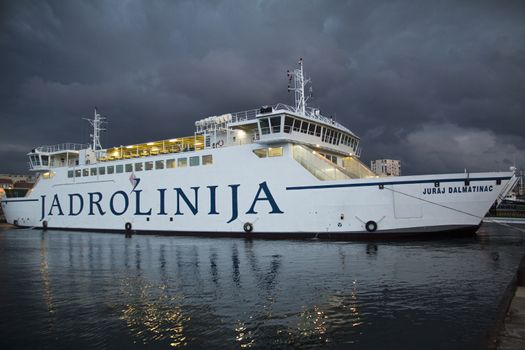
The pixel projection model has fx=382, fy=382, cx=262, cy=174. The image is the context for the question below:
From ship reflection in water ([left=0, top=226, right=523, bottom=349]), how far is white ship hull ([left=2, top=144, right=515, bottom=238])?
13.8 ft

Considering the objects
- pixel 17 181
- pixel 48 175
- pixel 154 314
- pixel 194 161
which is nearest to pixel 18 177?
pixel 17 181

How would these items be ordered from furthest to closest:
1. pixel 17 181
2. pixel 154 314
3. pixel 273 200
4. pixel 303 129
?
pixel 17 181, pixel 303 129, pixel 273 200, pixel 154 314

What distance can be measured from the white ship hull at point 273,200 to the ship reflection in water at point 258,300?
419 centimetres

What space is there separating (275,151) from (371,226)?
324 inches

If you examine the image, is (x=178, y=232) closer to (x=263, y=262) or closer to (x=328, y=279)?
(x=263, y=262)

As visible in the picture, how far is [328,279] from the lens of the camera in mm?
12406

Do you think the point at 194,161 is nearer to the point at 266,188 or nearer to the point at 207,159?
the point at 207,159

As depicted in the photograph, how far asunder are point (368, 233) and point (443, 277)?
10.7 m

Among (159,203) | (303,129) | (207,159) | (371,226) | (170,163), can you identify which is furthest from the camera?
(159,203)

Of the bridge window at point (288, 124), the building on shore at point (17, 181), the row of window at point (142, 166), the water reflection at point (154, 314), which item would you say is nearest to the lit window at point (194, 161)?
the row of window at point (142, 166)

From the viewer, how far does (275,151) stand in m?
26.6

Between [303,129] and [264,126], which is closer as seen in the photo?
[264,126]

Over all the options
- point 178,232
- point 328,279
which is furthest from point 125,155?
point 328,279

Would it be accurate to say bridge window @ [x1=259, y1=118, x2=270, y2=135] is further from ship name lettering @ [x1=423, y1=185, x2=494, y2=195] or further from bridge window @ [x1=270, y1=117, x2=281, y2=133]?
ship name lettering @ [x1=423, y1=185, x2=494, y2=195]
